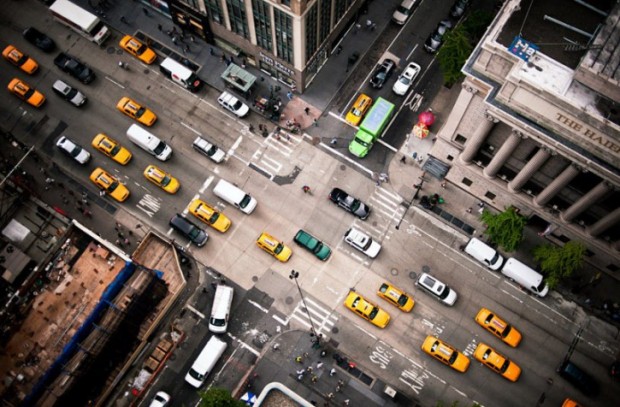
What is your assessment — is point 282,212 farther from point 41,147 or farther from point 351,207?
point 41,147

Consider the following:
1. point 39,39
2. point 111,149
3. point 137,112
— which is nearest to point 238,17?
point 137,112

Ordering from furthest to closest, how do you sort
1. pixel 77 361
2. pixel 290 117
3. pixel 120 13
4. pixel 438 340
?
pixel 120 13 < pixel 290 117 < pixel 438 340 < pixel 77 361

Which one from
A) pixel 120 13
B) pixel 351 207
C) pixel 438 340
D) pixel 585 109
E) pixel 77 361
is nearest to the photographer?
pixel 585 109

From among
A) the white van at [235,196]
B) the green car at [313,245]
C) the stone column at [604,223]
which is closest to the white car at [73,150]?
the white van at [235,196]

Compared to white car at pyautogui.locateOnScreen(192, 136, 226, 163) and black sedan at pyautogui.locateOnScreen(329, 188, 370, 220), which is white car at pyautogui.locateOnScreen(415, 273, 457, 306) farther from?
white car at pyautogui.locateOnScreen(192, 136, 226, 163)

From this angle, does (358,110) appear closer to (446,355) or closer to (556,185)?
(556,185)

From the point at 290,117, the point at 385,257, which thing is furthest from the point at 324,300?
the point at 290,117

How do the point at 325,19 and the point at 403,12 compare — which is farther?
the point at 403,12
